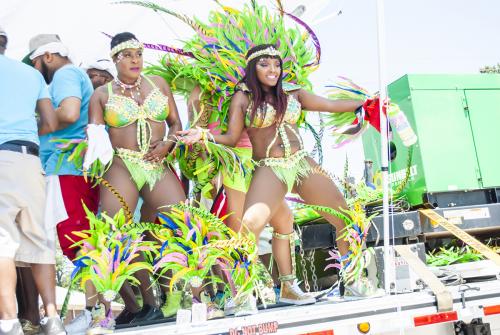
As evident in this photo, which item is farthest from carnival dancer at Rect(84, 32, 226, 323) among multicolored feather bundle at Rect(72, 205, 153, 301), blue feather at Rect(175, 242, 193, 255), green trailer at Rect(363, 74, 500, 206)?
green trailer at Rect(363, 74, 500, 206)

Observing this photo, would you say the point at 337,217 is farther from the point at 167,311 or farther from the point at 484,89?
the point at 484,89

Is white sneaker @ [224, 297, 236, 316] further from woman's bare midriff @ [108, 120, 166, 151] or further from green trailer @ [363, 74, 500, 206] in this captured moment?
green trailer @ [363, 74, 500, 206]

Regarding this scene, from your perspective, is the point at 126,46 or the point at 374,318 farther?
the point at 126,46

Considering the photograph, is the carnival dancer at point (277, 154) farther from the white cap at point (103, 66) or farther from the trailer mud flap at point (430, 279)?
the white cap at point (103, 66)

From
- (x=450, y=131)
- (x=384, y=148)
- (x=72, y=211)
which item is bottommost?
(x=72, y=211)

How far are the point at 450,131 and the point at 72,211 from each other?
284 centimetres

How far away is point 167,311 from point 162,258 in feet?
1.24

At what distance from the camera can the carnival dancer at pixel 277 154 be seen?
331cm

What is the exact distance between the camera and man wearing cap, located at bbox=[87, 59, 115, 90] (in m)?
3.77

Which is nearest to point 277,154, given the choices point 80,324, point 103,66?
point 103,66

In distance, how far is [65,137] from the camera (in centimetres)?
324

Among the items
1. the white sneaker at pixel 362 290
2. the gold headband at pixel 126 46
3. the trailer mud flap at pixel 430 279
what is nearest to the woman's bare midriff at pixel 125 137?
the gold headband at pixel 126 46

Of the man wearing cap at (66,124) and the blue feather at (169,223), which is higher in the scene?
the man wearing cap at (66,124)

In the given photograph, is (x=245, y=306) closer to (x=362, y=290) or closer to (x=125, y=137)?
(x=362, y=290)
